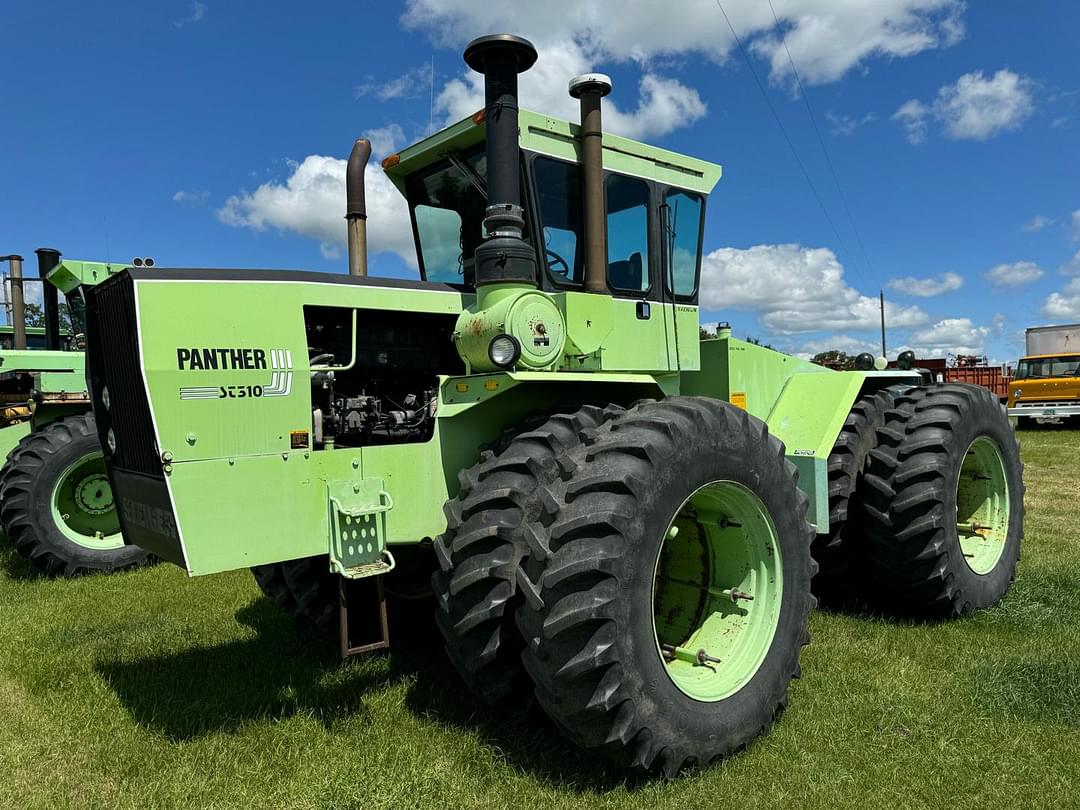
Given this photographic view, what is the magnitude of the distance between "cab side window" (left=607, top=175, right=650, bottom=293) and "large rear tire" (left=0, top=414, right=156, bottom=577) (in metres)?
5.60

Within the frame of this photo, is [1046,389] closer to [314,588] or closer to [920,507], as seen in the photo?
[920,507]

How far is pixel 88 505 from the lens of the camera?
8336mm

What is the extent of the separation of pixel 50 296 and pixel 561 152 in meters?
8.18

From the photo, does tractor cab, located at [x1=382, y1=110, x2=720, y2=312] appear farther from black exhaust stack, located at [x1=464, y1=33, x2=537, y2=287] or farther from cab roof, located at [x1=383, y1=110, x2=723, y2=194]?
black exhaust stack, located at [x1=464, y1=33, x2=537, y2=287]

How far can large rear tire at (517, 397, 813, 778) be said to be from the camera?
331cm

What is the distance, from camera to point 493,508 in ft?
11.9

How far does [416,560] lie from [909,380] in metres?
4.41

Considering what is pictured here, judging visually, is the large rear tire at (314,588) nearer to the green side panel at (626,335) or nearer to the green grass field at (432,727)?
the green grass field at (432,727)

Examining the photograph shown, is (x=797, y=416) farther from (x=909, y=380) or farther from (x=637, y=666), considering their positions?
(x=637, y=666)

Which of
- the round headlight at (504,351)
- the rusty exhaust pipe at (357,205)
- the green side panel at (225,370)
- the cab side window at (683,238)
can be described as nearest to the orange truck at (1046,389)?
the cab side window at (683,238)

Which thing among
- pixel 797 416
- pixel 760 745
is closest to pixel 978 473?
pixel 797 416

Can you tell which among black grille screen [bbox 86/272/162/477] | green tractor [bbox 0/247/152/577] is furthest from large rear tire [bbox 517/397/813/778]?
green tractor [bbox 0/247/152/577]

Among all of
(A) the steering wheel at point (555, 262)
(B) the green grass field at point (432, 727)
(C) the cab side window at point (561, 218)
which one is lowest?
(B) the green grass field at point (432, 727)

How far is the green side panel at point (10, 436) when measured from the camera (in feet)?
28.8
